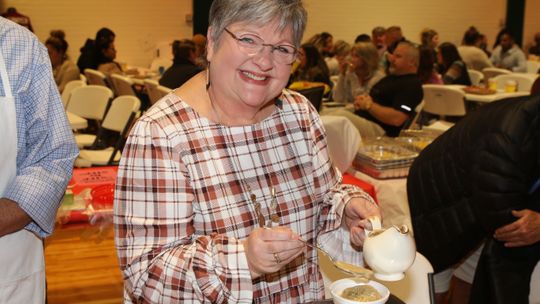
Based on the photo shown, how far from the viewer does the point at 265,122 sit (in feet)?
5.33

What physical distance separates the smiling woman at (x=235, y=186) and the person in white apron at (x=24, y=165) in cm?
27

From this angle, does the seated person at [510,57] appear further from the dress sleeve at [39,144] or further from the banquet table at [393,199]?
the dress sleeve at [39,144]

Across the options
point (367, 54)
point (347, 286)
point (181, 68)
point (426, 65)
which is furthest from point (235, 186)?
point (426, 65)

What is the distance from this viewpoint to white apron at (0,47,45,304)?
1.51 m

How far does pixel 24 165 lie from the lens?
159 centimetres

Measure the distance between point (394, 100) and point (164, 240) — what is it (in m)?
3.82

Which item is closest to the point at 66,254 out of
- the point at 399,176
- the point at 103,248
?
the point at 103,248

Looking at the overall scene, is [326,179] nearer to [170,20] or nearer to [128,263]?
[128,263]

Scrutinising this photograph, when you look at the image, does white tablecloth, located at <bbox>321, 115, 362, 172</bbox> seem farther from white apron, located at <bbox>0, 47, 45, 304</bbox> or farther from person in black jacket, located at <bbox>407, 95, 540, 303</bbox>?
white apron, located at <bbox>0, 47, 45, 304</bbox>

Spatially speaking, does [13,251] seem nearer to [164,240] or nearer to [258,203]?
[164,240]

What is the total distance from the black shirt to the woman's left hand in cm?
333

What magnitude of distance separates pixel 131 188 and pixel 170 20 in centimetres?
1117

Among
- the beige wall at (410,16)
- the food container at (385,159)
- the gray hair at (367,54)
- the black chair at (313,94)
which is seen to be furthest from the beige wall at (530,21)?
the food container at (385,159)

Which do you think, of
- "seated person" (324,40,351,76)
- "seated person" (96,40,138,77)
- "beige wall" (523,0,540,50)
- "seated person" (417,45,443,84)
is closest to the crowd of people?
"seated person" (417,45,443,84)
